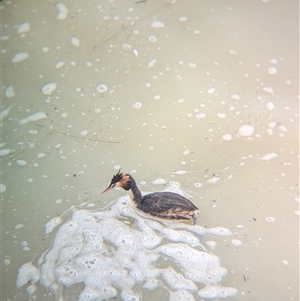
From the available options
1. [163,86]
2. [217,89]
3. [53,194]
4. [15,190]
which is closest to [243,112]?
[217,89]

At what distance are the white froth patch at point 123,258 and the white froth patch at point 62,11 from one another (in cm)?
113

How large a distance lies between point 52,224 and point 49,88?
0.76 m

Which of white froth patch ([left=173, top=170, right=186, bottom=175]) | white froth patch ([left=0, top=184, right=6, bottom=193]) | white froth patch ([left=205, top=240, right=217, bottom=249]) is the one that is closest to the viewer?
white froth patch ([left=205, top=240, right=217, bottom=249])

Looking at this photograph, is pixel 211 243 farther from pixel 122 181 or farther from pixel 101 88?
pixel 101 88

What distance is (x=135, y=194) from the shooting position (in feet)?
5.60

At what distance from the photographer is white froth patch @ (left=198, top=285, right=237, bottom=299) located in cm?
145

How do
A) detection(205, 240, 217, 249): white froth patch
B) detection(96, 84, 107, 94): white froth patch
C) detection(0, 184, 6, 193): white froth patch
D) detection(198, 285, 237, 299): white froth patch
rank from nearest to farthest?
detection(198, 285, 237, 299): white froth patch < detection(205, 240, 217, 249): white froth patch < detection(0, 184, 6, 193): white froth patch < detection(96, 84, 107, 94): white froth patch

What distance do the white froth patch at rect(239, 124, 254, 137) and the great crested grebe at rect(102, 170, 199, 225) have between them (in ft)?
1.77

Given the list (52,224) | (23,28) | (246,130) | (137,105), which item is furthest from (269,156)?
(23,28)

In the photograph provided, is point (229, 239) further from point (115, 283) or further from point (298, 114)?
point (298, 114)

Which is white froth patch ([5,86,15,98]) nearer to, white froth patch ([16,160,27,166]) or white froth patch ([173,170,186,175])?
white froth patch ([16,160,27,166])

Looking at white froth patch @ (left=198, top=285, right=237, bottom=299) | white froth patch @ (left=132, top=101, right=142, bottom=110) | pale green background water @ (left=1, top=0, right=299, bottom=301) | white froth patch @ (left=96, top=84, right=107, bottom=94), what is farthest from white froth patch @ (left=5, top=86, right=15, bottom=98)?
white froth patch @ (left=198, top=285, right=237, bottom=299)

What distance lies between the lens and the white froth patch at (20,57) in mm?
2176

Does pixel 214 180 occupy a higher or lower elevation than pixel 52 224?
lower
